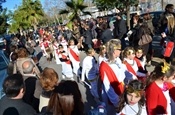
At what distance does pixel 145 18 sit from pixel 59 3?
68657 mm

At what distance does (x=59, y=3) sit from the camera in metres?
78.7

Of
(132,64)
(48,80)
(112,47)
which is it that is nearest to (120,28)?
(132,64)

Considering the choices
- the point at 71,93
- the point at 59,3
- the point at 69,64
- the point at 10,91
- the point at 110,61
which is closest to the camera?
the point at 71,93

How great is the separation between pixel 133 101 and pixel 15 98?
1.57m

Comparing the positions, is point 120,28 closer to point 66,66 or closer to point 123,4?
point 66,66

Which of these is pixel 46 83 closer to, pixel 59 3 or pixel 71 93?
pixel 71 93

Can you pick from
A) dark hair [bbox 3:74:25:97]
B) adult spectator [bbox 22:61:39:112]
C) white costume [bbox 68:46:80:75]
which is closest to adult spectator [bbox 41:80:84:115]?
dark hair [bbox 3:74:25:97]

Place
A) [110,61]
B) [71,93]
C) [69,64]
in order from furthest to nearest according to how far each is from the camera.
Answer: [69,64] → [110,61] → [71,93]

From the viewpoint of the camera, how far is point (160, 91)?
487 centimetres

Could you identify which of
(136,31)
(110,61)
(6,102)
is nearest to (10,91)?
(6,102)

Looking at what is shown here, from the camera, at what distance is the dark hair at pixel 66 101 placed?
341cm

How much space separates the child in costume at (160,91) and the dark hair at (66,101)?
5.36 feet

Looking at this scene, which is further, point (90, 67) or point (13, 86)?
point (90, 67)

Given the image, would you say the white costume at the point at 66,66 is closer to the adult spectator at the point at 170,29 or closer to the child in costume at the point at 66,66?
the child in costume at the point at 66,66
